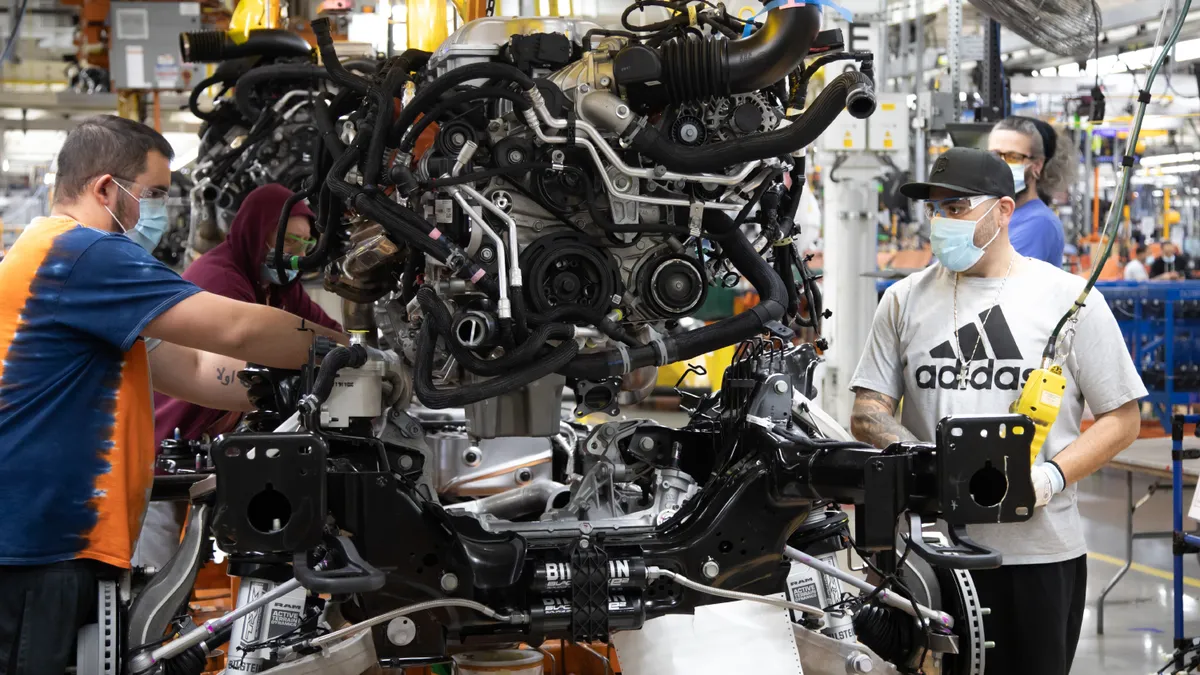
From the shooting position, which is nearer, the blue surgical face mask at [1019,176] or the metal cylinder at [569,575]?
the metal cylinder at [569,575]

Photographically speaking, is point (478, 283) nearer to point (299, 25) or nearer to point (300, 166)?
point (300, 166)

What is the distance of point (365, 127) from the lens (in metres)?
3.14

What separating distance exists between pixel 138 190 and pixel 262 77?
3056 millimetres

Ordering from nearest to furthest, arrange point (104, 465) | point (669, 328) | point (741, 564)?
point (104, 465), point (741, 564), point (669, 328)

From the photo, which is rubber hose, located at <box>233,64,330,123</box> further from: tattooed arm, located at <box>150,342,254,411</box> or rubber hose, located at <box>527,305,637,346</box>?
rubber hose, located at <box>527,305,637,346</box>

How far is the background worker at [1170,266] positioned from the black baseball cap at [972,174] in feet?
44.4

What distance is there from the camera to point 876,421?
3477 millimetres

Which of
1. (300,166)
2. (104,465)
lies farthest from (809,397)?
(300,166)

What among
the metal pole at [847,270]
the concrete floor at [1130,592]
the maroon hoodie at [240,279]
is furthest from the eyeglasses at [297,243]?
the metal pole at [847,270]

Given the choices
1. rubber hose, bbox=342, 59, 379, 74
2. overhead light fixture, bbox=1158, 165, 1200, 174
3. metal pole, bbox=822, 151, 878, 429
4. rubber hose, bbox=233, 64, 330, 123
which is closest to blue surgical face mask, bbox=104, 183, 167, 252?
rubber hose, bbox=342, 59, 379, 74

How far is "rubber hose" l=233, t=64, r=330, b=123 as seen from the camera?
5.92m

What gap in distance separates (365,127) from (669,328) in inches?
36.5

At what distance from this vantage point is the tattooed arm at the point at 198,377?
140 inches

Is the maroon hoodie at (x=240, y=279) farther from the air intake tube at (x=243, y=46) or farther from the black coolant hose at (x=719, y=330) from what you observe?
the air intake tube at (x=243, y=46)
